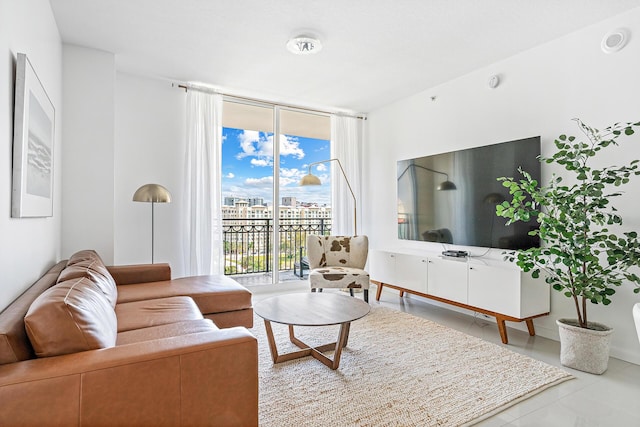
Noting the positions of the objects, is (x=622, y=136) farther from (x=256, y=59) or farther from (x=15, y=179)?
(x=15, y=179)

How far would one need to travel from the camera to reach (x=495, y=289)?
2.96 metres

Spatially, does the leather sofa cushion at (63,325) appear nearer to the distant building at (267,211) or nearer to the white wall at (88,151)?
the white wall at (88,151)

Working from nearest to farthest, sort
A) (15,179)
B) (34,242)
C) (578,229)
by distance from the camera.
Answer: (15,179) < (34,242) < (578,229)

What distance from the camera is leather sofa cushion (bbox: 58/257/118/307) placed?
1994mm

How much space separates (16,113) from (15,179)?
1.07 feet

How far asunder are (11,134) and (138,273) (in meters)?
1.64

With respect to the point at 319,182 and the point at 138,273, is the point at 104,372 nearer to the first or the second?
the point at 138,273

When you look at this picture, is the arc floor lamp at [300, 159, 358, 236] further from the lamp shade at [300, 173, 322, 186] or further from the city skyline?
the city skyline

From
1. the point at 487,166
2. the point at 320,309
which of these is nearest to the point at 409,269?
the point at 487,166

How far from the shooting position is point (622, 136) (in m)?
2.58

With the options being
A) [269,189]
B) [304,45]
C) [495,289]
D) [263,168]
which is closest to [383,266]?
[495,289]

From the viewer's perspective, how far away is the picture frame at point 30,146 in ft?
5.63

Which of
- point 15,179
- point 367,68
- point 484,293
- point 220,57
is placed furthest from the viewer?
point 367,68

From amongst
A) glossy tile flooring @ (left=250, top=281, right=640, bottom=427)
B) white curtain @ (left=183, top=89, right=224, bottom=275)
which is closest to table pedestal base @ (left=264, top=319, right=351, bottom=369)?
glossy tile flooring @ (left=250, top=281, right=640, bottom=427)
